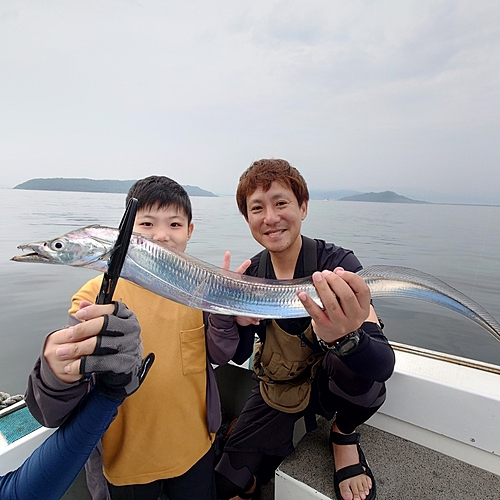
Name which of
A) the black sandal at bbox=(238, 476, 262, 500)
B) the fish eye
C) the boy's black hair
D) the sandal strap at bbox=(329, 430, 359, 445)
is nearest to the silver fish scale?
the fish eye

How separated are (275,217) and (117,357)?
1084mm

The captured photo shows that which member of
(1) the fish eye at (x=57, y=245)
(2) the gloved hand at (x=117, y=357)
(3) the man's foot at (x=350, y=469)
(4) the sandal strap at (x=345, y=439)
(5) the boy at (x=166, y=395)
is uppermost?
(1) the fish eye at (x=57, y=245)

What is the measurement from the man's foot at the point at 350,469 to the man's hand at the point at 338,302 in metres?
0.65

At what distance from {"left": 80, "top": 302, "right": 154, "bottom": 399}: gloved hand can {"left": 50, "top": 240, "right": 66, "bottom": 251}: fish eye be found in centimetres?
22

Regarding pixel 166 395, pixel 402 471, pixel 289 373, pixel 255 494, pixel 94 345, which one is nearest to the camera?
pixel 94 345

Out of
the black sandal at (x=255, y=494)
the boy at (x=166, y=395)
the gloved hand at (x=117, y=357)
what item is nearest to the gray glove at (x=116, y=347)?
the gloved hand at (x=117, y=357)

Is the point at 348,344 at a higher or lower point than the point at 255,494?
higher

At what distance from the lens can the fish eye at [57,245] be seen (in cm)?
85

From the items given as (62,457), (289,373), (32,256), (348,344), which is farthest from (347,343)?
(32,256)

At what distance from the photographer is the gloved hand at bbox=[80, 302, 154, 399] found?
775 millimetres

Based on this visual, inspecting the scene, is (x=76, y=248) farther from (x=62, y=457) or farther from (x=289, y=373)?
(x=289, y=373)

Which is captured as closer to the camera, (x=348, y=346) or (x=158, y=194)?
(x=348, y=346)

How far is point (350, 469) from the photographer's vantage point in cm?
142

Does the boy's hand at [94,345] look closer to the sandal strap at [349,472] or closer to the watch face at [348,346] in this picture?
the watch face at [348,346]
